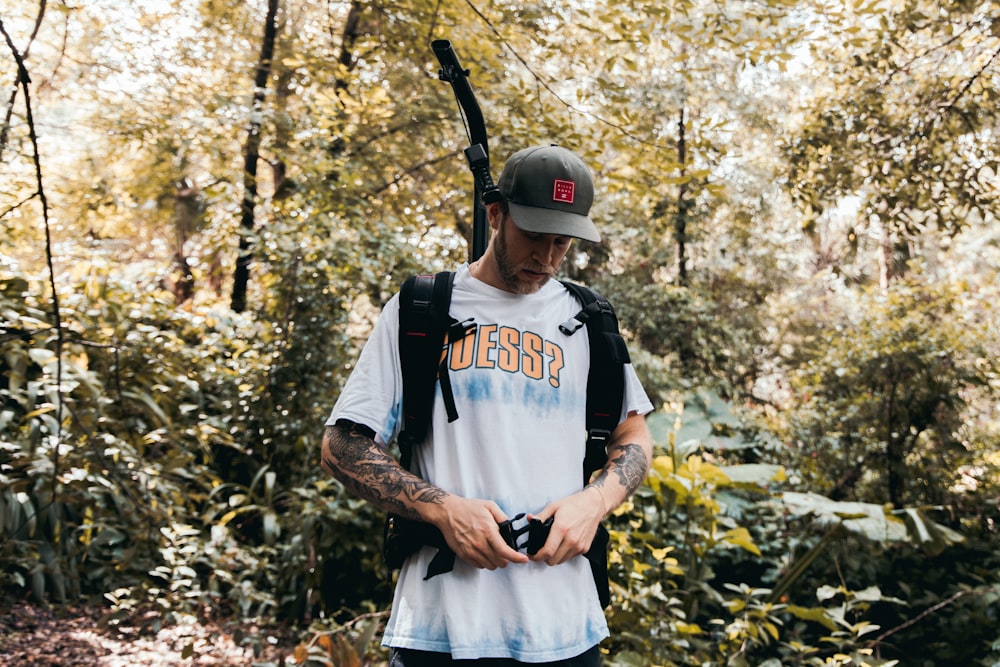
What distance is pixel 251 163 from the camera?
770cm

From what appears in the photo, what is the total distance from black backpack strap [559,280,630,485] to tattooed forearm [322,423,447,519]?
425 mm

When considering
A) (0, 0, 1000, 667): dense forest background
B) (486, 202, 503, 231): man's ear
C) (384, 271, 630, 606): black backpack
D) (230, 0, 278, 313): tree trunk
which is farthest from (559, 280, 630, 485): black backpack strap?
(230, 0, 278, 313): tree trunk

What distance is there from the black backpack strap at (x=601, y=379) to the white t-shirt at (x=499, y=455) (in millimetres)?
33

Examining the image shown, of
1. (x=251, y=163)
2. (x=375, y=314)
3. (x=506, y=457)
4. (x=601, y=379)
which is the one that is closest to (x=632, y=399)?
(x=601, y=379)

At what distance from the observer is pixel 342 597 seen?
15.0 ft

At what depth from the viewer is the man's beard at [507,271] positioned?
171cm

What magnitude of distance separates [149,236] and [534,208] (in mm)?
10672

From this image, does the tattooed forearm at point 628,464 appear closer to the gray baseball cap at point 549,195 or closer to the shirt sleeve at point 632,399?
the shirt sleeve at point 632,399

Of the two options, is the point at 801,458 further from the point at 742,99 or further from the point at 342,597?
the point at 742,99

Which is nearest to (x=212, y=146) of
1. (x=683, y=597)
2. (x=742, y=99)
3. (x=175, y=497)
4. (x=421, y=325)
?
(x=175, y=497)

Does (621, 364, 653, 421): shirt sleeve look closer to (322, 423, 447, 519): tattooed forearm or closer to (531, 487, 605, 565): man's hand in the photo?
(531, 487, 605, 565): man's hand

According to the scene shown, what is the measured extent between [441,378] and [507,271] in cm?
30

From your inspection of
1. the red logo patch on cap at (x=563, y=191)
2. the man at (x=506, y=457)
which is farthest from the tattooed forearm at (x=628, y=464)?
the red logo patch on cap at (x=563, y=191)

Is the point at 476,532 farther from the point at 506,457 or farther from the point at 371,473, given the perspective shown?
the point at 371,473
